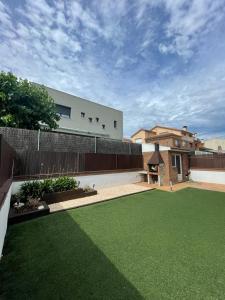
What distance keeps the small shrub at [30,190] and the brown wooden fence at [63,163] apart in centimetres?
78

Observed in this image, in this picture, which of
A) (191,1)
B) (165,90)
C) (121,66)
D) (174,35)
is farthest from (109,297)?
(165,90)

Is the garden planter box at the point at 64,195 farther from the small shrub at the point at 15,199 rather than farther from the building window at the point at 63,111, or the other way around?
the building window at the point at 63,111

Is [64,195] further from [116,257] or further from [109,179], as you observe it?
[116,257]

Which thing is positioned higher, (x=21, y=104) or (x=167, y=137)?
(x=167, y=137)

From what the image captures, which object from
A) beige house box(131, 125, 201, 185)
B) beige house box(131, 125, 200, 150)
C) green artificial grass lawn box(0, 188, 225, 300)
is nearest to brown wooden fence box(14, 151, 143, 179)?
beige house box(131, 125, 201, 185)

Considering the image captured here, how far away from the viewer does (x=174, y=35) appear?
7559 millimetres

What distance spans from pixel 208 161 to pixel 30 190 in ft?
44.1

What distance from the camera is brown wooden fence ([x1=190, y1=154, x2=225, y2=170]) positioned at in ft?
40.5

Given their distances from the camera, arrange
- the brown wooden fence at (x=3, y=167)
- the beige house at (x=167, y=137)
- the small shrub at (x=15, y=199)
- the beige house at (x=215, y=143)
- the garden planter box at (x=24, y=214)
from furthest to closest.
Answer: the beige house at (x=215, y=143) < the beige house at (x=167, y=137) < the small shrub at (x=15, y=199) < the garden planter box at (x=24, y=214) < the brown wooden fence at (x=3, y=167)

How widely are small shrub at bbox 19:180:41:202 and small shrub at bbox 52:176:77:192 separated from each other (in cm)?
75

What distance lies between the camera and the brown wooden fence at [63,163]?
7.53 metres

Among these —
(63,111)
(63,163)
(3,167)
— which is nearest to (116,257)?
(3,167)

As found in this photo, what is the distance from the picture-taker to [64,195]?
7484mm

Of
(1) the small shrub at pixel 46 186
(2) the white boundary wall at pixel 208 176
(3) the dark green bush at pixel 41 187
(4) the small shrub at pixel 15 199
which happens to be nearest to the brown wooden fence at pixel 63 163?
(3) the dark green bush at pixel 41 187
